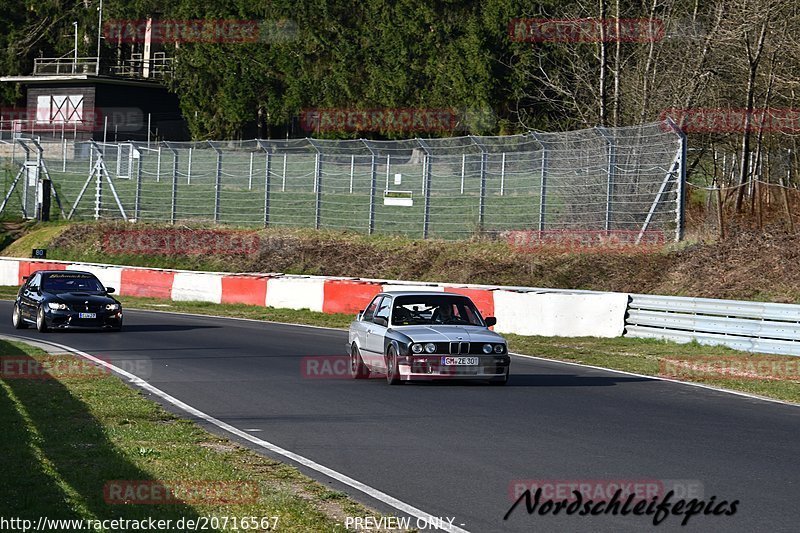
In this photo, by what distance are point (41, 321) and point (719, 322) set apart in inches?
545

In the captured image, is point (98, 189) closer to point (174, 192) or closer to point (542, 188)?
point (174, 192)

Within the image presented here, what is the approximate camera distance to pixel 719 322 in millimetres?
21984

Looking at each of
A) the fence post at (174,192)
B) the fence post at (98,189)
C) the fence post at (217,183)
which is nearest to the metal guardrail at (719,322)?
the fence post at (217,183)

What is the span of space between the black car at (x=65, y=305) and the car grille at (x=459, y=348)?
11.6 m

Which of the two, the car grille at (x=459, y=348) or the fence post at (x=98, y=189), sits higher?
the fence post at (x=98, y=189)

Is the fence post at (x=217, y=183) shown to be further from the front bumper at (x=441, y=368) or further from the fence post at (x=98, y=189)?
the front bumper at (x=441, y=368)

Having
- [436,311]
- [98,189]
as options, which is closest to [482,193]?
[436,311]

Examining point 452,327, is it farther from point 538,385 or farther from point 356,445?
point 356,445

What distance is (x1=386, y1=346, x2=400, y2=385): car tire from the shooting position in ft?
54.1

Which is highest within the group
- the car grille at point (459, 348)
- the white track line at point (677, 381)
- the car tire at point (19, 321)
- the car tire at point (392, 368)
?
A: the car grille at point (459, 348)

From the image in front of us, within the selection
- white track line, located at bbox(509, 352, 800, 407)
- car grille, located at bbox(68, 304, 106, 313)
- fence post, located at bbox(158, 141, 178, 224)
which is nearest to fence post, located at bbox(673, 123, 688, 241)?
white track line, located at bbox(509, 352, 800, 407)

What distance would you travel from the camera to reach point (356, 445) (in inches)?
453

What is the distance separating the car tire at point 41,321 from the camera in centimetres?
2561

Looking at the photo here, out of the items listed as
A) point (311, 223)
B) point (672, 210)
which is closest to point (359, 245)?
point (311, 223)
